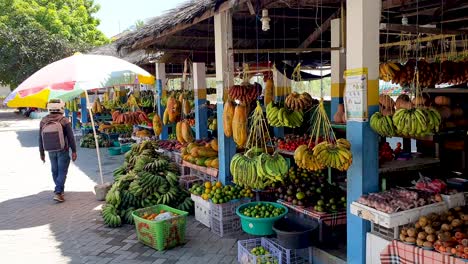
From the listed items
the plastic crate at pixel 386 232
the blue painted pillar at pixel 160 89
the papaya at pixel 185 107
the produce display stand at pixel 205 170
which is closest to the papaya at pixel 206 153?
the produce display stand at pixel 205 170

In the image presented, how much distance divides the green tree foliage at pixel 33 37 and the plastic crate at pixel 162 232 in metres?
18.9

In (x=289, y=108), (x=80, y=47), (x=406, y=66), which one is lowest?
(x=289, y=108)

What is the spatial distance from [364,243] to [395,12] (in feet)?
13.1

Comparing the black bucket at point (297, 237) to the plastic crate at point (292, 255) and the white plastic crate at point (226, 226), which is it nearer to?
the plastic crate at point (292, 255)

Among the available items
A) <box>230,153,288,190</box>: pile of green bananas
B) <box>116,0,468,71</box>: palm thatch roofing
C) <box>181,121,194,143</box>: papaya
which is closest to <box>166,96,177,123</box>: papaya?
<box>181,121,194,143</box>: papaya

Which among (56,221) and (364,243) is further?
(56,221)

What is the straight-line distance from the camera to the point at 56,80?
6129 millimetres

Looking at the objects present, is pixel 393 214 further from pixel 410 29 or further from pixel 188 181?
pixel 188 181

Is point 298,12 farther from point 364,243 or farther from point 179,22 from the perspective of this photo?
point 364,243

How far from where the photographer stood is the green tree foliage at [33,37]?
21.7 metres

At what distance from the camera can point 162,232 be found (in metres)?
5.20

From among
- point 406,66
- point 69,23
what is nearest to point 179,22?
point 406,66

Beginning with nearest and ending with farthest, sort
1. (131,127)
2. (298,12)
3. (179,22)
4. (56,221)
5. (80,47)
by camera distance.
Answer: (179,22) < (298,12) < (56,221) < (131,127) < (80,47)

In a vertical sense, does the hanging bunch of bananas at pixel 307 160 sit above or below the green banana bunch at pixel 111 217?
above
